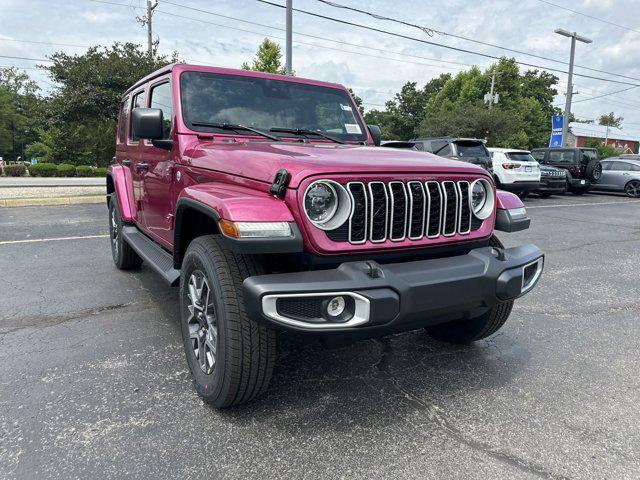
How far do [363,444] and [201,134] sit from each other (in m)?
2.21

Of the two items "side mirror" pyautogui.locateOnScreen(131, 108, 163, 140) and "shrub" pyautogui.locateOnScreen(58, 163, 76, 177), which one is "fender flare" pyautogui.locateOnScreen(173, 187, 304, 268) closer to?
"side mirror" pyautogui.locateOnScreen(131, 108, 163, 140)

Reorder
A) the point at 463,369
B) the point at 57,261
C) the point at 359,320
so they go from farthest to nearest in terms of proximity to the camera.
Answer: the point at 57,261, the point at 463,369, the point at 359,320

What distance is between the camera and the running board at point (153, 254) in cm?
306

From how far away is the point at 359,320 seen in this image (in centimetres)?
203

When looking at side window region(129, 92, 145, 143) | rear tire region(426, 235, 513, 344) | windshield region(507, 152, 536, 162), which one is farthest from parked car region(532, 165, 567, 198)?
side window region(129, 92, 145, 143)

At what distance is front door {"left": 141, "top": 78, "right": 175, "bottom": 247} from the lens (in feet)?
11.2

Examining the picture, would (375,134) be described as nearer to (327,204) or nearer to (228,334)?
(327,204)

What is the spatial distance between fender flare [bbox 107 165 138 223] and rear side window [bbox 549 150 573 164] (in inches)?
654

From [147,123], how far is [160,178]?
57 cm

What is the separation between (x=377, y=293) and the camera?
2.03 metres

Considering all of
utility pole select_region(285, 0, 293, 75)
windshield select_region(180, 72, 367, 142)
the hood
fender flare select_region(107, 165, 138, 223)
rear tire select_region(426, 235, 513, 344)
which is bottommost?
rear tire select_region(426, 235, 513, 344)

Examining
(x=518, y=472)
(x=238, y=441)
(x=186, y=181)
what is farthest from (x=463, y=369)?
(x=186, y=181)

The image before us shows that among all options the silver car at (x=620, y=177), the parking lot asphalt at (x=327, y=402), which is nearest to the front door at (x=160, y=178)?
the parking lot asphalt at (x=327, y=402)

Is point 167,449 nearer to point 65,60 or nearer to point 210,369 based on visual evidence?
point 210,369
